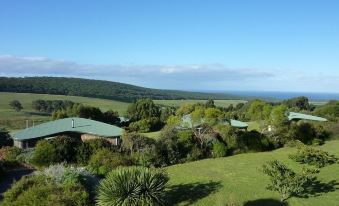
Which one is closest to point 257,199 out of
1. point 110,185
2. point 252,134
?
point 110,185

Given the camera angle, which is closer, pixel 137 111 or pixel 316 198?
pixel 316 198

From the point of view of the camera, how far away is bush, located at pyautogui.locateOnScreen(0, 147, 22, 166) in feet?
89.3

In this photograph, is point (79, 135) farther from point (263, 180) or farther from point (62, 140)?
point (263, 180)

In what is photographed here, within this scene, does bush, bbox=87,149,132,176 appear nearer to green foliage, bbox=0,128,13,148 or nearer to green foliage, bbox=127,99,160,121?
green foliage, bbox=0,128,13,148

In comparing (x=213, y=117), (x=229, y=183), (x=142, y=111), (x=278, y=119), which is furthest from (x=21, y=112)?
(x=229, y=183)

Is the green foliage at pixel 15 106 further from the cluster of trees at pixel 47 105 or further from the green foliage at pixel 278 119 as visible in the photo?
the green foliage at pixel 278 119

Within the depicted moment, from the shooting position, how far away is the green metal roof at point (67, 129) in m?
41.8

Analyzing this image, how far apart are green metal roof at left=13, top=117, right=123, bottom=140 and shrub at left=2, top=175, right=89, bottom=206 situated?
26.5m

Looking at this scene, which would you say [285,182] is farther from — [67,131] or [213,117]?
[67,131]

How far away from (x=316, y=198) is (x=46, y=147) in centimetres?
1669

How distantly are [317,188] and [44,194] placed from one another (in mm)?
13267

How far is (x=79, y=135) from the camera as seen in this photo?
44.4 m

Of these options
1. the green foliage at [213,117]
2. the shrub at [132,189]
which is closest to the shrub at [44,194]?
the shrub at [132,189]

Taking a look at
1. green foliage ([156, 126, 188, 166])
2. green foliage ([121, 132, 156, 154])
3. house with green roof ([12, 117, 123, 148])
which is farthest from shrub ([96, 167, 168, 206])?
house with green roof ([12, 117, 123, 148])
